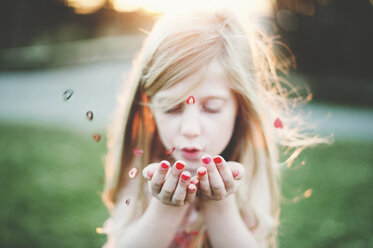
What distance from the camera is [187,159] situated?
1885 mm

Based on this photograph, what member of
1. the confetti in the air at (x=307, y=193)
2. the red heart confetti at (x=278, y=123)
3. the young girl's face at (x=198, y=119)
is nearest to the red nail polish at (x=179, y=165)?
the young girl's face at (x=198, y=119)

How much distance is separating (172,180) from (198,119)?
1.18ft

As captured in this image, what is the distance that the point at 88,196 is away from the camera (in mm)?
4652

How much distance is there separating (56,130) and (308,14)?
8.76m

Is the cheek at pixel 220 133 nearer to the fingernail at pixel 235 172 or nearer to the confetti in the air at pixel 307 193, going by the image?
the fingernail at pixel 235 172

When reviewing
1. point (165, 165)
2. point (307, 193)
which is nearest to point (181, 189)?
point (165, 165)

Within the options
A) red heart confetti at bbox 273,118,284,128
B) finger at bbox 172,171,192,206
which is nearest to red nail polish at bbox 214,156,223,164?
finger at bbox 172,171,192,206

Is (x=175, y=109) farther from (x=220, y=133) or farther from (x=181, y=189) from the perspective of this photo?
(x=181, y=189)

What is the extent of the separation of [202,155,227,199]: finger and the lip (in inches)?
8.7

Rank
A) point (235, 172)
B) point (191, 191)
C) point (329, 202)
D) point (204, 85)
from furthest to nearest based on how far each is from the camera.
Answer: point (329, 202)
point (204, 85)
point (235, 172)
point (191, 191)

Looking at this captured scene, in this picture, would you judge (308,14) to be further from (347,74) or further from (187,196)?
(187,196)

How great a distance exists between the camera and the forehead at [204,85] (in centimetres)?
183

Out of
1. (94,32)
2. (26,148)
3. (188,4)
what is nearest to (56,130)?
(26,148)

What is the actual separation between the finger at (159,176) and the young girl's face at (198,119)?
0.26 m
